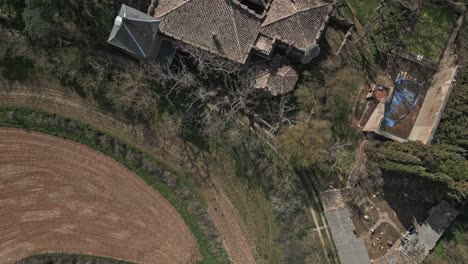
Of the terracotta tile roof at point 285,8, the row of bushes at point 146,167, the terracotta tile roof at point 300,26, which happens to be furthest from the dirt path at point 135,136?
the terracotta tile roof at point 285,8

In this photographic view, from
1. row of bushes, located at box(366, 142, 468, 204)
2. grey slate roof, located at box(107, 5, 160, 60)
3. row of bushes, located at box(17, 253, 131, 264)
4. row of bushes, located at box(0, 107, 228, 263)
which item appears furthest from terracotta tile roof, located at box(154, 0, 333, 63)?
row of bushes, located at box(17, 253, 131, 264)

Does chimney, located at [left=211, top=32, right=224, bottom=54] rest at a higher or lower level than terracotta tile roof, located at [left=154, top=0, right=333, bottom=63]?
lower

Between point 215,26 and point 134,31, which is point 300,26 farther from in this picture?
point 134,31

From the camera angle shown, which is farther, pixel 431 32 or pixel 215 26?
pixel 431 32

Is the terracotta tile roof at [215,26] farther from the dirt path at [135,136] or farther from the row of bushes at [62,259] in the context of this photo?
the row of bushes at [62,259]

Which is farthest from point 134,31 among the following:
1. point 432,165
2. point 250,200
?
point 432,165

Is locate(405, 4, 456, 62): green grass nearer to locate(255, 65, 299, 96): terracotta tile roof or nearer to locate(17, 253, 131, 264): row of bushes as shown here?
locate(255, 65, 299, 96): terracotta tile roof

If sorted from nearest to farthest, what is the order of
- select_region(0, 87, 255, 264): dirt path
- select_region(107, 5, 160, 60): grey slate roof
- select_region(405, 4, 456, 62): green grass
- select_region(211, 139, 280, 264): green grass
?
select_region(107, 5, 160, 60): grey slate roof < select_region(0, 87, 255, 264): dirt path < select_region(211, 139, 280, 264): green grass < select_region(405, 4, 456, 62): green grass
